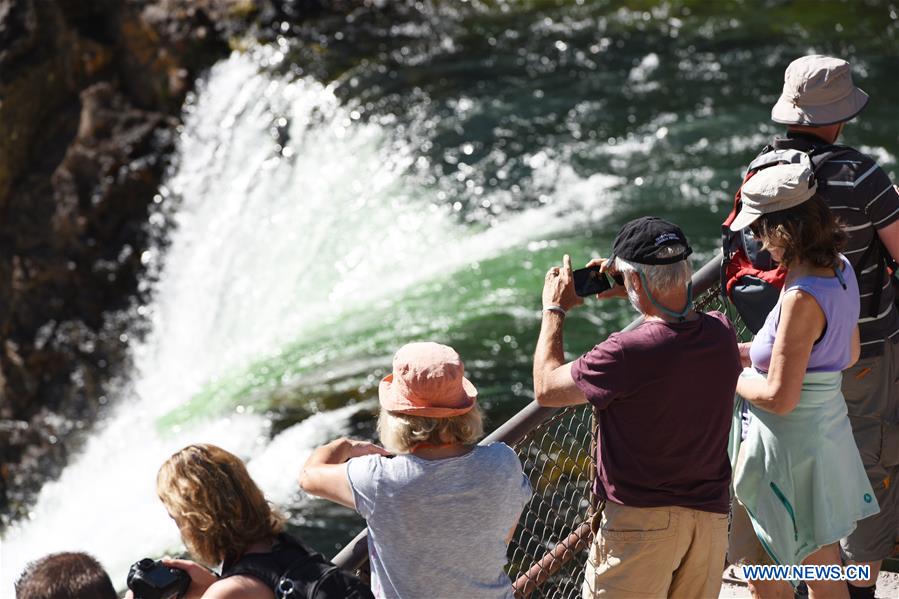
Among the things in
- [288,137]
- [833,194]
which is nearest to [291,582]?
[833,194]

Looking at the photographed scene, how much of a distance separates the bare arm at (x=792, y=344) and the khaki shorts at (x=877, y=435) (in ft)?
1.77

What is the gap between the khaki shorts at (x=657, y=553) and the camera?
126 inches

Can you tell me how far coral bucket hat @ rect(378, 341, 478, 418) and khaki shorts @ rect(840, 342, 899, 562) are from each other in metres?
1.39

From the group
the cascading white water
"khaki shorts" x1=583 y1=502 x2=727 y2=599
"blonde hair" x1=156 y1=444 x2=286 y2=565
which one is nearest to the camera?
"blonde hair" x1=156 y1=444 x2=286 y2=565

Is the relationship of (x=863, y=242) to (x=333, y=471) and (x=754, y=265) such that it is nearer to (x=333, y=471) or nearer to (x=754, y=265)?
(x=754, y=265)

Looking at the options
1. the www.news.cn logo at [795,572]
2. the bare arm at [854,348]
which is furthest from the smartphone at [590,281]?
the www.news.cn logo at [795,572]

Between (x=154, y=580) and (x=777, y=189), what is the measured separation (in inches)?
77.5

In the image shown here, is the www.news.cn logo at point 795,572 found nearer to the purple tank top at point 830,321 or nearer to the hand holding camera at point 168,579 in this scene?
the purple tank top at point 830,321

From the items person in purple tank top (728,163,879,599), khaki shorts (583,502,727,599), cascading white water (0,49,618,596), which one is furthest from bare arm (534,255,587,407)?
cascading white water (0,49,618,596)

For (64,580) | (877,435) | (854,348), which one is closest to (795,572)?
(877,435)

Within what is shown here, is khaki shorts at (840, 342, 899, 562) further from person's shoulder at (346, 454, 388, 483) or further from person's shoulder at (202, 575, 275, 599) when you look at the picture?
person's shoulder at (202, 575, 275, 599)

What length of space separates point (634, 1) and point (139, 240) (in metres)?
6.67

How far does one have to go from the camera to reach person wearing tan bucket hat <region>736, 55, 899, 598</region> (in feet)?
11.5

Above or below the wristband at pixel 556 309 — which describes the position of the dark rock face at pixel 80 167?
below
